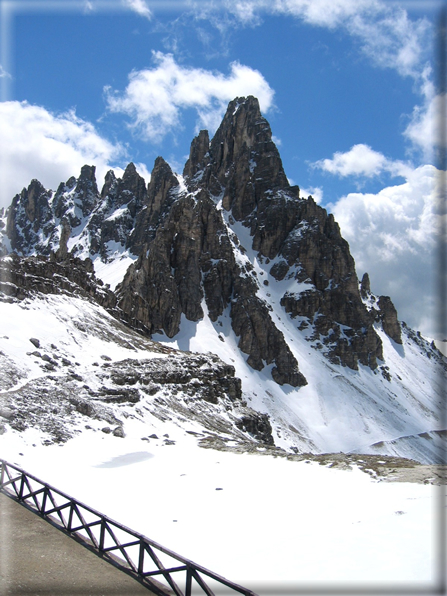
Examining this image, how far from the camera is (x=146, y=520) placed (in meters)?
16.5

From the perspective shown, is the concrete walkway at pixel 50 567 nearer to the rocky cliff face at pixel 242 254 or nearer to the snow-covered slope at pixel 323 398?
the rocky cliff face at pixel 242 254

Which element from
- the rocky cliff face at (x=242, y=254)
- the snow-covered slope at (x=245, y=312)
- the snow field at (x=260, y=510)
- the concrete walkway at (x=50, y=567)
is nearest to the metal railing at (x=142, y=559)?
the concrete walkway at (x=50, y=567)

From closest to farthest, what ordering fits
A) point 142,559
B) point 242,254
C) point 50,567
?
point 142,559 → point 50,567 → point 242,254

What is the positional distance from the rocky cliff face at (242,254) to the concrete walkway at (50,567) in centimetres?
6376

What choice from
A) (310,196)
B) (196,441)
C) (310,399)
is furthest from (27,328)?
(310,196)

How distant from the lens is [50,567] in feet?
31.0

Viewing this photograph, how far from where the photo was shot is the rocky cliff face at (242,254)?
109188 millimetres

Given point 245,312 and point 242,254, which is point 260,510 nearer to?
point 245,312

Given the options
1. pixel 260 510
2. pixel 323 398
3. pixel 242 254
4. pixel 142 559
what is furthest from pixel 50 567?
pixel 242 254

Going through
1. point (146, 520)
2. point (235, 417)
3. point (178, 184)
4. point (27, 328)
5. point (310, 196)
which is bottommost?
point (146, 520)

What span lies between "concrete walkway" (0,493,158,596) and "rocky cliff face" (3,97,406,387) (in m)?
63.8

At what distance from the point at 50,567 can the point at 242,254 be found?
12798 cm

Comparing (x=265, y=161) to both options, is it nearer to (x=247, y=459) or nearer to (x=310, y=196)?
(x=310, y=196)

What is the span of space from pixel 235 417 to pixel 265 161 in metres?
132
